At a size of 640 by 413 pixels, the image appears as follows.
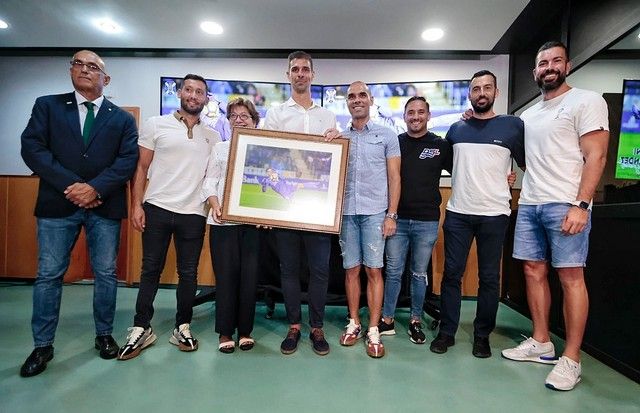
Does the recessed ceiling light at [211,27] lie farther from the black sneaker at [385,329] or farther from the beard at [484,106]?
the black sneaker at [385,329]

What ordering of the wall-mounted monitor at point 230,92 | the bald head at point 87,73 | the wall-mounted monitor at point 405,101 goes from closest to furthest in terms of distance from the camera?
the bald head at point 87,73 → the wall-mounted monitor at point 405,101 → the wall-mounted monitor at point 230,92

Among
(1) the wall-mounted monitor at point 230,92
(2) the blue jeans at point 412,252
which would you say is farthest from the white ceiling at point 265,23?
(2) the blue jeans at point 412,252

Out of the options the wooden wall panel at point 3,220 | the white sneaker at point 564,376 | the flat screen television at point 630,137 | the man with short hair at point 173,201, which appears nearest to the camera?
the white sneaker at point 564,376

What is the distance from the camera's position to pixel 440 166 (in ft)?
7.98

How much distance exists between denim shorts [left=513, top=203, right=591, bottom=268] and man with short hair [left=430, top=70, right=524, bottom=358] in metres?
0.11

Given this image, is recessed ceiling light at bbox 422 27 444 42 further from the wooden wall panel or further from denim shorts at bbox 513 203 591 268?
the wooden wall panel

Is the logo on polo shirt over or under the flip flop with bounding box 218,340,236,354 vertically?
over

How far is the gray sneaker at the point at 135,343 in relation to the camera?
2.09m

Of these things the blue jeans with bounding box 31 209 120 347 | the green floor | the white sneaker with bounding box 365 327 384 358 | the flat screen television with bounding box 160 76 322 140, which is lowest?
the green floor

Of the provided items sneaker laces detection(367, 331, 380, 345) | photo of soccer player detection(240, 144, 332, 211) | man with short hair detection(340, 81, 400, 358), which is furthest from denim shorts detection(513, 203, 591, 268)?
photo of soccer player detection(240, 144, 332, 211)

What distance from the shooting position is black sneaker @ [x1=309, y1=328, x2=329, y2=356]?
221 centimetres

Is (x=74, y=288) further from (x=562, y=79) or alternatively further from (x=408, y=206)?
(x=562, y=79)

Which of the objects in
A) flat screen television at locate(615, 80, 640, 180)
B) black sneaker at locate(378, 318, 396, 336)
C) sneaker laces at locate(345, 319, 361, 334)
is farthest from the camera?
flat screen television at locate(615, 80, 640, 180)

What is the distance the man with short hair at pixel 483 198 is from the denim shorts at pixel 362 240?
1.53ft
